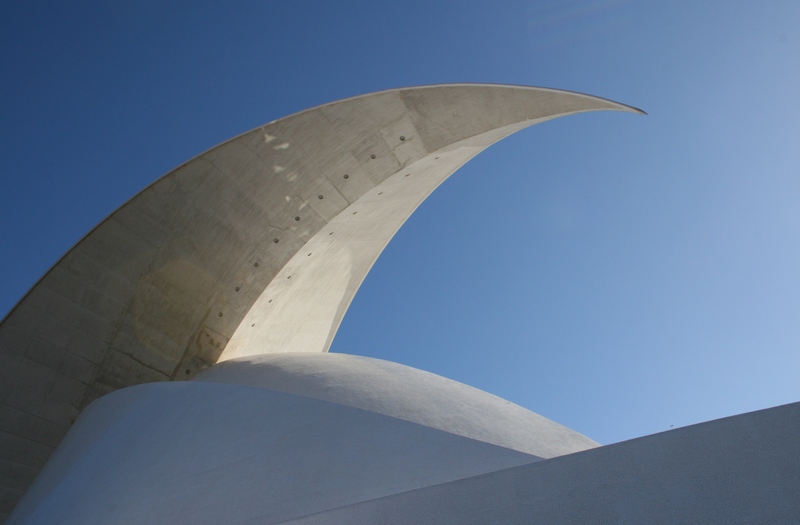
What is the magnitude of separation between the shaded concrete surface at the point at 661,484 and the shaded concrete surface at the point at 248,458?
1.29 metres

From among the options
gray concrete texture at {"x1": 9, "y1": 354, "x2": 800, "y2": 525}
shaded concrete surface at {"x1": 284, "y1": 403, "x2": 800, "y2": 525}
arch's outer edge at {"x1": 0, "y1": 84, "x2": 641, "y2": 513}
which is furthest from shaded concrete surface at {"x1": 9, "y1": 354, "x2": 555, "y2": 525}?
arch's outer edge at {"x1": 0, "y1": 84, "x2": 641, "y2": 513}

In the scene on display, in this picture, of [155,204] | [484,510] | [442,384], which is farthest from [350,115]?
[484,510]

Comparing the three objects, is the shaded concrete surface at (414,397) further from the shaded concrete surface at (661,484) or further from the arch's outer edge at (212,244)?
the shaded concrete surface at (661,484)

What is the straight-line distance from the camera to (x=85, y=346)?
830 centimetres

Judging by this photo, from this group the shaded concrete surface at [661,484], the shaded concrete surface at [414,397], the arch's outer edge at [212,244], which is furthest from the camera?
the arch's outer edge at [212,244]

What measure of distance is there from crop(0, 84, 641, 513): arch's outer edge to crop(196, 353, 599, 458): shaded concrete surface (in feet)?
5.80

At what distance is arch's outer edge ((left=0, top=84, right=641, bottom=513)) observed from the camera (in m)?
7.96

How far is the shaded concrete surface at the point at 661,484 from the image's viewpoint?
7.73 feet

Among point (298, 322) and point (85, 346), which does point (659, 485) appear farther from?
point (298, 322)

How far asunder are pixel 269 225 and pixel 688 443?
732cm

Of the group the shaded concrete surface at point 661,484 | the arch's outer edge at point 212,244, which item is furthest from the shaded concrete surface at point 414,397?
the shaded concrete surface at point 661,484

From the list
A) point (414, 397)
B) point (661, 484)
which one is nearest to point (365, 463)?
point (414, 397)

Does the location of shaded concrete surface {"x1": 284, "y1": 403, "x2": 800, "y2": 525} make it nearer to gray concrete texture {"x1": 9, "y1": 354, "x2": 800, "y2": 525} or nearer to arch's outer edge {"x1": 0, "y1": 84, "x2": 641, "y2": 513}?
gray concrete texture {"x1": 9, "y1": 354, "x2": 800, "y2": 525}

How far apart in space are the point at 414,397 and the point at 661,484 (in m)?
3.36
